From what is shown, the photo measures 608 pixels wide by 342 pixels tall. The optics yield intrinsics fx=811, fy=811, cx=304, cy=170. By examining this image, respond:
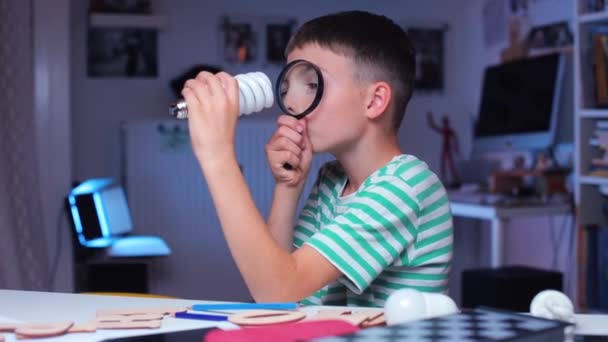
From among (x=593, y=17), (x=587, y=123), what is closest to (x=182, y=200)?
(x=587, y=123)

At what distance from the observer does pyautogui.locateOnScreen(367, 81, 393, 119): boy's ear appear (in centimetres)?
117

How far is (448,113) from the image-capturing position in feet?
13.5

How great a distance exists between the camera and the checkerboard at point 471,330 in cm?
60

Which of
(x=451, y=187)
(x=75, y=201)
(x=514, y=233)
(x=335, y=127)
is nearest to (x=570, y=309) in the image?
(x=335, y=127)

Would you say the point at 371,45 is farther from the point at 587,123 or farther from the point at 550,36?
the point at 550,36

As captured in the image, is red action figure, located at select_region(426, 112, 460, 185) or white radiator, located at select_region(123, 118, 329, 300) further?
red action figure, located at select_region(426, 112, 460, 185)

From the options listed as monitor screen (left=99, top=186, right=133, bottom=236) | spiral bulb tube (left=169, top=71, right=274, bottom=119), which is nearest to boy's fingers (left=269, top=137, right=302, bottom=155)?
spiral bulb tube (left=169, top=71, right=274, bottom=119)

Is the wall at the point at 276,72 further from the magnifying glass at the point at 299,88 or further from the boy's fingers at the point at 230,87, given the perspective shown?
the boy's fingers at the point at 230,87

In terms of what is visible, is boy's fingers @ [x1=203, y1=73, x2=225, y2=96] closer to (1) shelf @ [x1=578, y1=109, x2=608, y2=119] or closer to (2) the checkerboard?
(2) the checkerboard

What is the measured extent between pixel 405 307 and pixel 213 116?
337 mm

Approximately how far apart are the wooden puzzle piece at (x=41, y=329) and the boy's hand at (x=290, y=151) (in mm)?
480

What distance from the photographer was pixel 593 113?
2904 millimetres

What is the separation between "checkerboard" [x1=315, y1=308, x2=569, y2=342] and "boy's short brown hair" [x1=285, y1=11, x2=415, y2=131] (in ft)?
1.82

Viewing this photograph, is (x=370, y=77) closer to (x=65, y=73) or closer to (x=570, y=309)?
(x=570, y=309)
